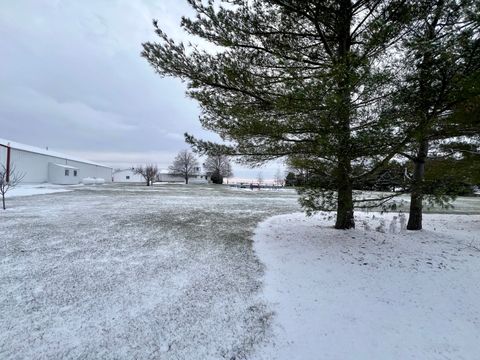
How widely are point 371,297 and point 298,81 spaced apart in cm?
396

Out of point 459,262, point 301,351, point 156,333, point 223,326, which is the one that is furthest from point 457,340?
point 156,333

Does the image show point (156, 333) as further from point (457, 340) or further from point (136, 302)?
point (457, 340)

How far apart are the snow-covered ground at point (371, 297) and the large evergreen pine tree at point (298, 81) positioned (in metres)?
1.24

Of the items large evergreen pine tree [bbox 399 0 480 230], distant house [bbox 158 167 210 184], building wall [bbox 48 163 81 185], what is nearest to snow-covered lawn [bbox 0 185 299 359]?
large evergreen pine tree [bbox 399 0 480 230]

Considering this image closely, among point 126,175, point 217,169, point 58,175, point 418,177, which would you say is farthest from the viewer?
point 126,175

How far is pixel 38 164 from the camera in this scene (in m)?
30.0

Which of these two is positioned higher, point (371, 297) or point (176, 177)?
point (176, 177)

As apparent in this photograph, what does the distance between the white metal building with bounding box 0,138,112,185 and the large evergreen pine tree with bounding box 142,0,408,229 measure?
91.5 feet

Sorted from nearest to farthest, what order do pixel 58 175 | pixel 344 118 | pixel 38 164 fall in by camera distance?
pixel 344 118
pixel 38 164
pixel 58 175

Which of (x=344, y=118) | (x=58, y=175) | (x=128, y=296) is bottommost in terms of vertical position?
(x=128, y=296)

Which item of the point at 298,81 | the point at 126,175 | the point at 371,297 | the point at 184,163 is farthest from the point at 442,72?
the point at 126,175

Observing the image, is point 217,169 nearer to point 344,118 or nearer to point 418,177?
point 418,177

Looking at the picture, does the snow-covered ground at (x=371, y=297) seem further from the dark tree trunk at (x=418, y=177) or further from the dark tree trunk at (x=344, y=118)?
the dark tree trunk at (x=418, y=177)

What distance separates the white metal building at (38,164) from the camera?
25.1 m
